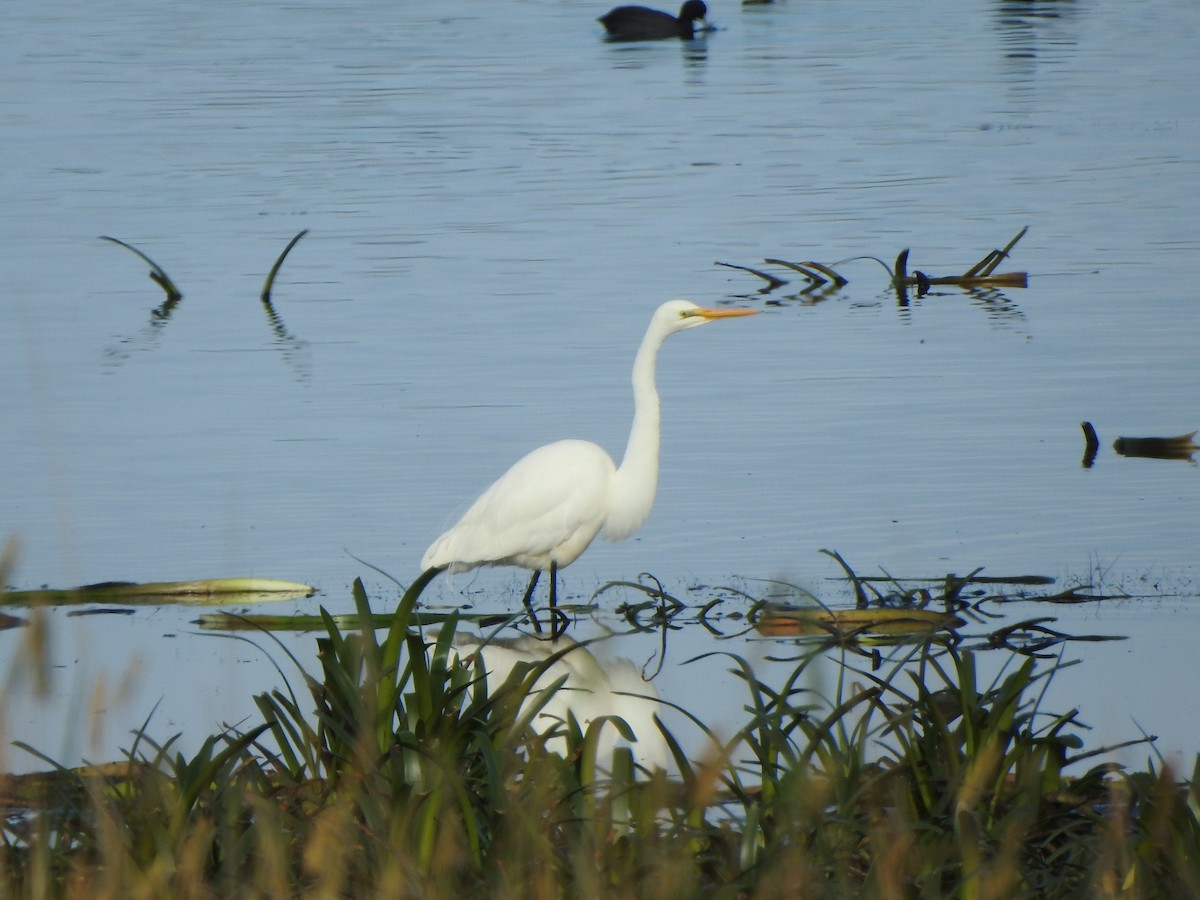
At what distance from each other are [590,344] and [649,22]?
23.1 metres

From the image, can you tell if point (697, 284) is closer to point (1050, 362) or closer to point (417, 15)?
point (1050, 362)

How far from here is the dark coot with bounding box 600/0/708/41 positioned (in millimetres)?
33312

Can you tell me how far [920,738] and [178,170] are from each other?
15959 mm

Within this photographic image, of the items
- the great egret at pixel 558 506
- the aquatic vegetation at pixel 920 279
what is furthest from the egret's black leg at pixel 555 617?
the aquatic vegetation at pixel 920 279

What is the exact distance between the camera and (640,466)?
7328 mm

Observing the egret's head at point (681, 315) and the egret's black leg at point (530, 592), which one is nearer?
the egret's black leg at point (530, 592)

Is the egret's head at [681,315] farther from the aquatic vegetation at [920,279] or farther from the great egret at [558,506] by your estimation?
the aquatic vegetation at [920,279]

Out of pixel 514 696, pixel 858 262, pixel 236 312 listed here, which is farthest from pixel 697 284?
pixel 514 696

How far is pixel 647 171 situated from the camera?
18469 mm

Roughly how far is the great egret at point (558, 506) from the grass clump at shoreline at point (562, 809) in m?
2.76

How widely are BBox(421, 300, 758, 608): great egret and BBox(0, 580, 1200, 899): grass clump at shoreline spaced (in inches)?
109

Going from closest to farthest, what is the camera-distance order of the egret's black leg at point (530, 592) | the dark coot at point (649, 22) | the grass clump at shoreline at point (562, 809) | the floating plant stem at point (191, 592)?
the grass clump at shoreline at point (562, 809) < the floating plant stem at point (191, 592) < the egret's black leg at point (530, 592) < the dark coot at point (649, 22)

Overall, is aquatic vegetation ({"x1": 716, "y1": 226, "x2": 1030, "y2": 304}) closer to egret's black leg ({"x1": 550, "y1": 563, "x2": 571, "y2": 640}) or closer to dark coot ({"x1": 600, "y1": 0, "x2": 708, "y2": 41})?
egret's black leg ({"x1": 550, "y1": 563, "x2": 571, "y2": 640})

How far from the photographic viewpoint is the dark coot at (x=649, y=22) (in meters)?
33.3
